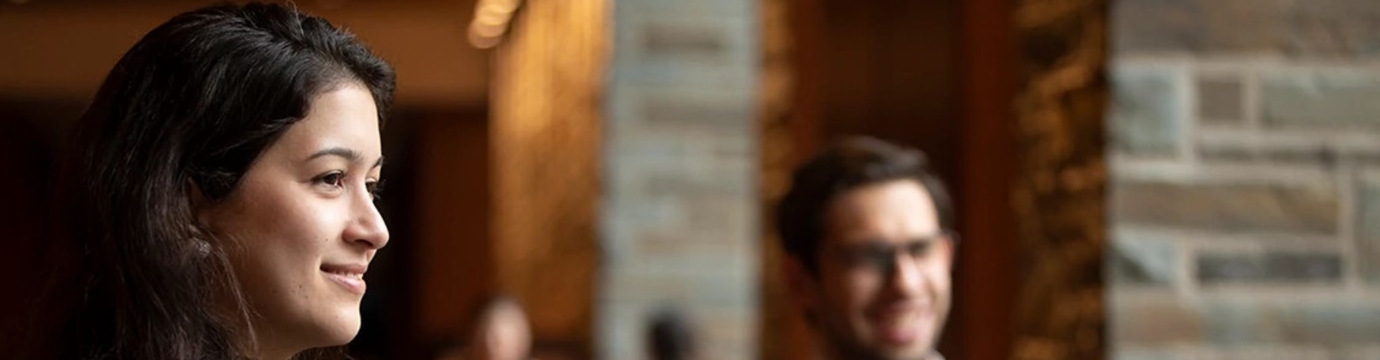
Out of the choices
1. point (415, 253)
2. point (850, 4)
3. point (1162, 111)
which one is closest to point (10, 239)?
point (415, 253)

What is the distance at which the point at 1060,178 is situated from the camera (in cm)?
400

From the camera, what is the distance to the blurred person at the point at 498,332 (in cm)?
561

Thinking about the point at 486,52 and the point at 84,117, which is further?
the point at 486,52

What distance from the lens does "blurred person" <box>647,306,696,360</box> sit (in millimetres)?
5523

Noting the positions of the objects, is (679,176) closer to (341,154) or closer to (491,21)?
(491,21)

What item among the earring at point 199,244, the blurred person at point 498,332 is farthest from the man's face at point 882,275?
the blurred person at point 498,332

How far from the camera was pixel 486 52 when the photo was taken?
43.7ft

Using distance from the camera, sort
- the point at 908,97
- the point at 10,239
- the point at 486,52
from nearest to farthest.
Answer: the point at 908,97 → the point at 486,52 → the point at 10,239

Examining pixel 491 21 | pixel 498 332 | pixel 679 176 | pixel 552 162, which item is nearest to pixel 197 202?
pixel 498 332

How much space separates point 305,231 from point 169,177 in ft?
0.36

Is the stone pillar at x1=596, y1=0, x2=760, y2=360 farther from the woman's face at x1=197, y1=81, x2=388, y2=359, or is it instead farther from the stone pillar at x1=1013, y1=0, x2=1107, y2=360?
the woman's face at x1=197, y1=81, x2=388, y2=359

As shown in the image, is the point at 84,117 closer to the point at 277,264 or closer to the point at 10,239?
the point at 277,264

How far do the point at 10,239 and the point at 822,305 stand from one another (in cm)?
1235

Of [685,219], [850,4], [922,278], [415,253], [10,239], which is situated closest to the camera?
[922,278]
